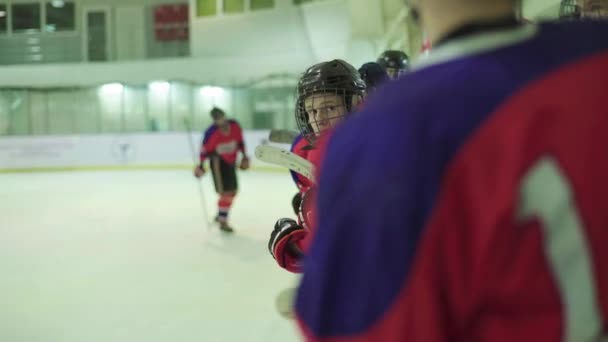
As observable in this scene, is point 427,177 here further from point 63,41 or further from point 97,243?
point 63,41

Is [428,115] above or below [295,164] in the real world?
above

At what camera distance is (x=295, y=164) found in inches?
46.3

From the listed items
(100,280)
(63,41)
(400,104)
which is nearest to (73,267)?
(100,280)

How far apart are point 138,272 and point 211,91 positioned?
8.61m

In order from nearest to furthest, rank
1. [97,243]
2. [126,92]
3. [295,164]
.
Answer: [295,164]
[97,243]
[126,92]

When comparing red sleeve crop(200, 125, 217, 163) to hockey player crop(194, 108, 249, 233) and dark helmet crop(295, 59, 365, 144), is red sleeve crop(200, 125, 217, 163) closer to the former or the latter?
hockey player crop(194, 108, 249, 233)

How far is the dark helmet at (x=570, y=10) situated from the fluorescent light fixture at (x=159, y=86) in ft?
34.3

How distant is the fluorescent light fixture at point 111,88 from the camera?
11.5 m

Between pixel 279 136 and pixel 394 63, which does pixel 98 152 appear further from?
pixel 279 136

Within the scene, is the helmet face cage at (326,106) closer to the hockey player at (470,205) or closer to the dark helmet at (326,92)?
the dark helmet at (326,92)

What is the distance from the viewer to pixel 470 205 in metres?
0.38

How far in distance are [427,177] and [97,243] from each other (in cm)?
406

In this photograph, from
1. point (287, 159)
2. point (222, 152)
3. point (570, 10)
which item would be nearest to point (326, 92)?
point (287, 159)

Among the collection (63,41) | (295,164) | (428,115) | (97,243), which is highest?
(63,41)
